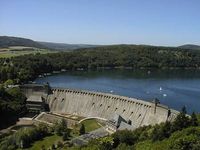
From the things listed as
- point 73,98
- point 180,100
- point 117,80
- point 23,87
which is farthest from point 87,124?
point 117,80

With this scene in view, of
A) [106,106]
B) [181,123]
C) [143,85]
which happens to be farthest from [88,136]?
[143,85]

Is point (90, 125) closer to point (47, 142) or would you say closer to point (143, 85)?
point (47, 142)

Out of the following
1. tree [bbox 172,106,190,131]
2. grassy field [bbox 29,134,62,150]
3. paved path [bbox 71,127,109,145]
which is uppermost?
tree [bbox 172,106,190,131]

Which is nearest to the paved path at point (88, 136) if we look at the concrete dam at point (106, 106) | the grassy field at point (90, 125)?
the grassy field at point (90, 125)

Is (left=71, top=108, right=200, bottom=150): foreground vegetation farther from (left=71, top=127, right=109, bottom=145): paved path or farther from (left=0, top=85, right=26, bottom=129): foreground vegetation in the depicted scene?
(left=0, top=85, right=26, bottom=129): foreground vegetation

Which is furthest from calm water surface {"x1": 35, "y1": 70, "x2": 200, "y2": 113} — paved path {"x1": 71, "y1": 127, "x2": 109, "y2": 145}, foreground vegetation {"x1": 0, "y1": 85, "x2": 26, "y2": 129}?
foreground vegetation {"x1": 0, "y1": 85, "x2": 26, "y2": 129}

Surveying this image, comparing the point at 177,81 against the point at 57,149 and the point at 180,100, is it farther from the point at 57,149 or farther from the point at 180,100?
the point at 57,149

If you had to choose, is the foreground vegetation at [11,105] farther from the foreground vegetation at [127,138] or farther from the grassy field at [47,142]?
the grassy field at [47,142]
